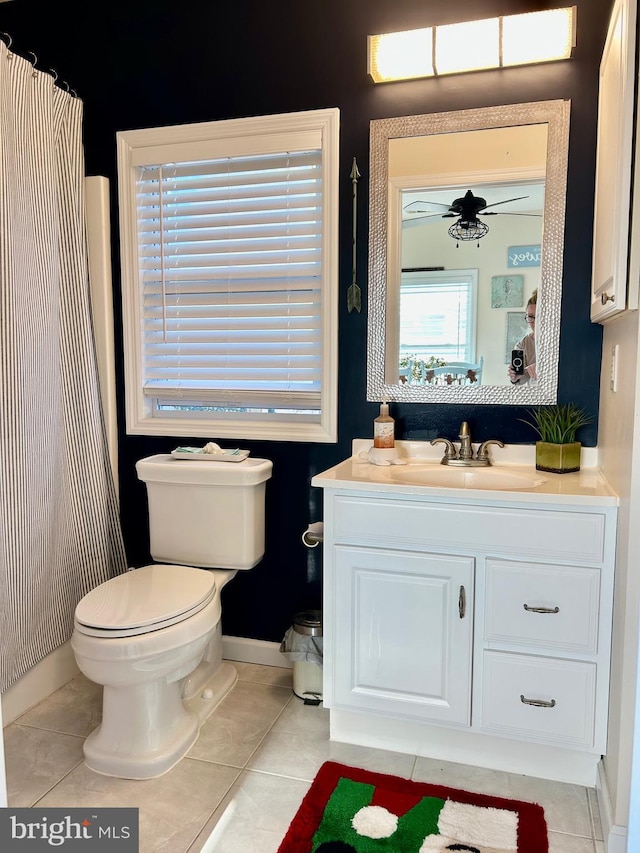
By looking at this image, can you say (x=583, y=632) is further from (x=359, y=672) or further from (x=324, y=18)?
(x=324, y=18)

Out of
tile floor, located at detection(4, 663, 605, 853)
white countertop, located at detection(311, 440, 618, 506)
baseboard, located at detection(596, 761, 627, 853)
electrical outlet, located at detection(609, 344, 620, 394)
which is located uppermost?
electrical outlet, located at detection(609, 344, 620, 394)

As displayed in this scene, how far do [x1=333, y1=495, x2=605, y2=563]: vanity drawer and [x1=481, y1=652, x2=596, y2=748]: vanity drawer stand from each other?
0.31 meters

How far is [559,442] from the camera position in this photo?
203cm

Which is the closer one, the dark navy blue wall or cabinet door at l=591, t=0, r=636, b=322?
cabinet door at l=591, t=0, r=636, b=322

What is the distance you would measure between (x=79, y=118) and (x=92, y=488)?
1.42 metres

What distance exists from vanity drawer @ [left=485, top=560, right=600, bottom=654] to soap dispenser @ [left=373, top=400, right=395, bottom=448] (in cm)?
56

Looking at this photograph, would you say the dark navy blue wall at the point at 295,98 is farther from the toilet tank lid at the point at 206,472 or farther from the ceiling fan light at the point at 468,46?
the toilet tank lid at the point at 206,472

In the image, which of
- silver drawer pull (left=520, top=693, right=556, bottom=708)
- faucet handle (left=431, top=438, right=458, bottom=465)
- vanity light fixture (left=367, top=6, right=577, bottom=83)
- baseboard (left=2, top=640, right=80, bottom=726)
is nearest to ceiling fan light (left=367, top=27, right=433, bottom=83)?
vanity light fixture (left=367, top=6, right=577, bottom=83)

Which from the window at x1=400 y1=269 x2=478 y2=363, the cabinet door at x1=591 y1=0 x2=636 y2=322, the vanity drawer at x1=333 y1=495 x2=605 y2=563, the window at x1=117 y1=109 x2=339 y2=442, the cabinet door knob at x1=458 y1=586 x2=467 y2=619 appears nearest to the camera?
the cabinet door at x1=591 y1=0 x2=636 y2=322

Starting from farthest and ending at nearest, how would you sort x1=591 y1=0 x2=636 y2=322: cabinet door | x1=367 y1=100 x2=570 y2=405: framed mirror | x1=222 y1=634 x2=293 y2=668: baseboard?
x1=222 y1=634 x2=293 y2=668: baseboard → x1=367 y1=100 x2=570 y2=405: framed mirror → x1=591 y1=0 x2=636 y2=322: cabinet door

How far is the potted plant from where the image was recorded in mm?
2018

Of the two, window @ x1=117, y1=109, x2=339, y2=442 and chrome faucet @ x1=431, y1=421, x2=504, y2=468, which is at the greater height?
window @ x1=117, y1=109, x2=339, y2=442

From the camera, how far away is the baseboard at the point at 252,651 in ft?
8.30

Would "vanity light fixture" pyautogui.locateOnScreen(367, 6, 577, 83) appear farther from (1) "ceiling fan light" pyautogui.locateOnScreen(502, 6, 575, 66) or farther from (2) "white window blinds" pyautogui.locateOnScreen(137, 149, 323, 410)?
(2) "white window blinds" pyautogui.locateOnScreen(137, 149, 323, 410)
